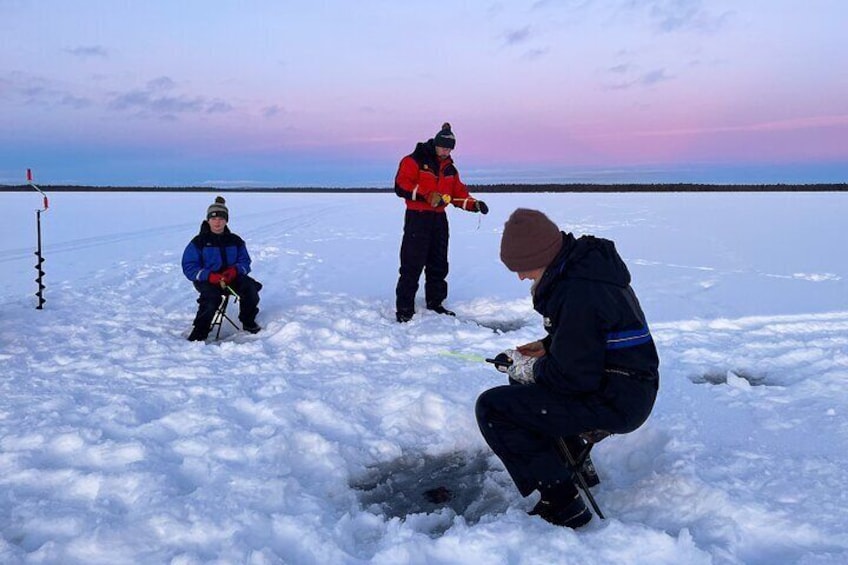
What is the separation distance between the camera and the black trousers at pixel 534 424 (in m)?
2.95

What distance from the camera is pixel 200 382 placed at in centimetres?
507

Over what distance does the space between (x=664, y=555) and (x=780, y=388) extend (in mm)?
2615

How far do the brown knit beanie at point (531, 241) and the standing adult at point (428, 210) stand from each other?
382cm

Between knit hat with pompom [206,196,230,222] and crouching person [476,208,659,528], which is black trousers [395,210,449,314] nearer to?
knit hat with pompom [206,196,230,222]

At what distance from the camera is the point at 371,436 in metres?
4.17

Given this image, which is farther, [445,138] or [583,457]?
[445,138]

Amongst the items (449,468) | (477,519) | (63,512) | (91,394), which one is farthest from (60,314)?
(477,519)

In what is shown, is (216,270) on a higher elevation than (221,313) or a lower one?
higher

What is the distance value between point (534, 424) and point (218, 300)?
14.2 ft

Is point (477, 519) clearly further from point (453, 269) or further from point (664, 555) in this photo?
point (453, 269)

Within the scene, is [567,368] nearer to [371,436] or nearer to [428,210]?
[371,436]

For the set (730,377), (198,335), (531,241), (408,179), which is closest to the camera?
(531,241)

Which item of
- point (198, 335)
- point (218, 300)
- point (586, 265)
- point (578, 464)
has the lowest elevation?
point (198, 335)

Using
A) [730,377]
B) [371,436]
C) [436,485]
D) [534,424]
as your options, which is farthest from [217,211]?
[730,377]
